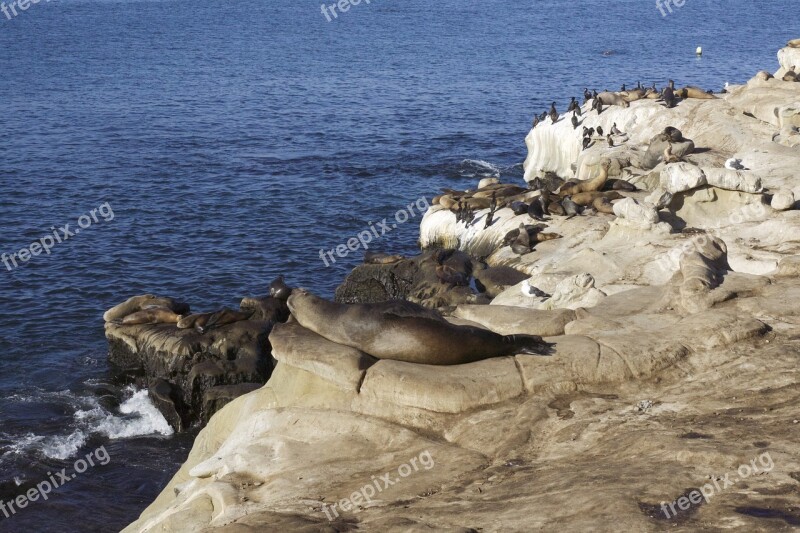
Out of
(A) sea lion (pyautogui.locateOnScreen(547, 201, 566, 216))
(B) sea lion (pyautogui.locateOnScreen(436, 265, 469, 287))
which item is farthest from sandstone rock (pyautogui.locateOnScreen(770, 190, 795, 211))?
(B) sea lion (pyautogui.locateOnScreen(436, 265, 469, 287))

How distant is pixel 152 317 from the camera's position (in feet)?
91.9

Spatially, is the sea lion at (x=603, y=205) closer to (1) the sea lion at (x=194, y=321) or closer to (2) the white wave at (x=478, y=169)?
(1) the sea lion at (x=194, y=321)

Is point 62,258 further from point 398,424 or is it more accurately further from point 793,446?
point 793,446

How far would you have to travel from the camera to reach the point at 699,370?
13539 millimetres

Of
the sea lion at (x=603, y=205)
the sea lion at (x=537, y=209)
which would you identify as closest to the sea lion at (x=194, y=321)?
the sea lion at (x=537, y=209)

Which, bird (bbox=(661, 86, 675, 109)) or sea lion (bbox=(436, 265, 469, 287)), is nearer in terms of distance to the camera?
sea lion (bbox=(436, 265, 469, 287))

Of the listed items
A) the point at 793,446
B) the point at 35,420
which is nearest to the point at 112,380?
the point at 35,420

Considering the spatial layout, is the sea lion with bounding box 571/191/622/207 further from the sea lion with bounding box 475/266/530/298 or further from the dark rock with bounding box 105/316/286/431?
the dark rock with bounding box 105/316/286/431

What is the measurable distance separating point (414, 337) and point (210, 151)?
4167 cm

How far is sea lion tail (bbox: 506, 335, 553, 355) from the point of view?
1348cm

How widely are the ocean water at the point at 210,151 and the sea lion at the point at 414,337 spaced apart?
943 centimetres

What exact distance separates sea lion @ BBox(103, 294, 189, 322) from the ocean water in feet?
4.03

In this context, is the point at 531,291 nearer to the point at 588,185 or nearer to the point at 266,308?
the point at 266,308

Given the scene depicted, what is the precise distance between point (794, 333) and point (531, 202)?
18.2 metres
